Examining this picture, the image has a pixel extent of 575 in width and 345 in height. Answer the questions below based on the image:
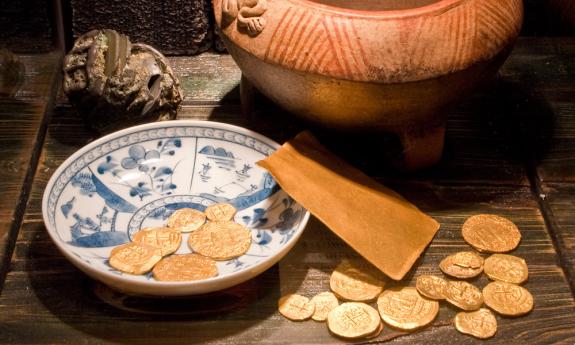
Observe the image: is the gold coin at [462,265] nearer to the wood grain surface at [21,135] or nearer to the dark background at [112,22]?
the wood grain surface at [21,135]

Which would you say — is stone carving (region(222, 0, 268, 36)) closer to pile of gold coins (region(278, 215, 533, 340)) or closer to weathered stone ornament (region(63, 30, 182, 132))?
weathered stone ornament (region(63, 30, 182, 132))

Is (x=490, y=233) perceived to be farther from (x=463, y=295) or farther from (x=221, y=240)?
(x=221, y=240)

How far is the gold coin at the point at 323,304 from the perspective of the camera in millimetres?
1254

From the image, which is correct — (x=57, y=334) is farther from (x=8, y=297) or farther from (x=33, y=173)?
(x=33, y=173)

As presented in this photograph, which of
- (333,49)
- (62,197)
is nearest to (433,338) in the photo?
(333,49)

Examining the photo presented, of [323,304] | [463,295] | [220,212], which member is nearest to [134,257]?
[220,212]

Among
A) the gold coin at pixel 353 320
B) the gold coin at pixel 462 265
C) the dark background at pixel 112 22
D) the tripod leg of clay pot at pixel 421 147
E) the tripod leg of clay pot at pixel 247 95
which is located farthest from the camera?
the dark background at pixel 112 22

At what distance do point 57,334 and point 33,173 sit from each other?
1.45 ft

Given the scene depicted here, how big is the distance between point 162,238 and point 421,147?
0.54 meters

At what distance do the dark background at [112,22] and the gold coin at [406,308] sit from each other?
36.2 inches

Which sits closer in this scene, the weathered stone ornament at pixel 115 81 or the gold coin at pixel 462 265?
the gold coin at pixel 462 265

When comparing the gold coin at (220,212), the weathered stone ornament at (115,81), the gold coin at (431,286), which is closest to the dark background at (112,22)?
the weathered stone ornament at (115,81)

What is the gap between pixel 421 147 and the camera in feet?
4.91

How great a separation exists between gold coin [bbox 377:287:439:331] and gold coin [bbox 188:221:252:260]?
0.83 ft
